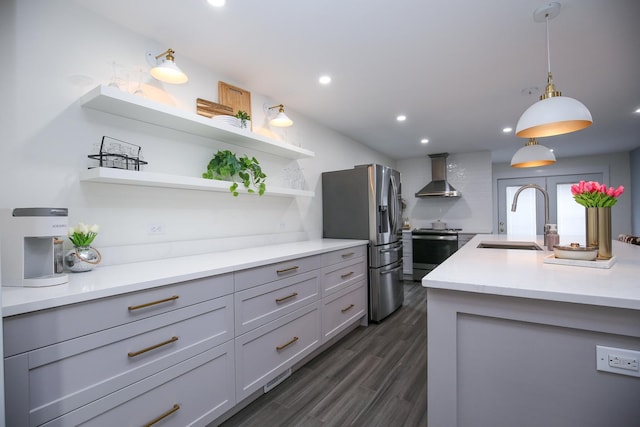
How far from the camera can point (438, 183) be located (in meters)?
5.70

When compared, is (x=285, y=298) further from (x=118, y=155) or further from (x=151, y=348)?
(x=118, y=155)

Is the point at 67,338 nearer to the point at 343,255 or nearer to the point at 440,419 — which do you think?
the point at 440,419

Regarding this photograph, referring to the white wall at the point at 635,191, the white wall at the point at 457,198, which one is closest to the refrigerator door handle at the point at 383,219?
the white wall at the point at 457,198

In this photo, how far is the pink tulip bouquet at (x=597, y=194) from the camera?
1.41 meters

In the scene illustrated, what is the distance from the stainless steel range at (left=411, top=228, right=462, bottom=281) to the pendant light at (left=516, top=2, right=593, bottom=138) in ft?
12.1

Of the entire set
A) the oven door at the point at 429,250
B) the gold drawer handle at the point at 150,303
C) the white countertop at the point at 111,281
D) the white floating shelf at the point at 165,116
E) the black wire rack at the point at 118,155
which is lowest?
the oven door at the point at 429,250

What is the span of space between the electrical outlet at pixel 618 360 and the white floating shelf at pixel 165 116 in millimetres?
2285

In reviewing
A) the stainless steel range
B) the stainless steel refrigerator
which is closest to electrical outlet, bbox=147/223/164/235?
the stainless steel refrigerator

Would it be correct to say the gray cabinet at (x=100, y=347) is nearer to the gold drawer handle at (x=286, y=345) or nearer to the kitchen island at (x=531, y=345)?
the gold drawer handle at (x=286, y=345)

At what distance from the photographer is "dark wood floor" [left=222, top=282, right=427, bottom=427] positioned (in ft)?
5.59

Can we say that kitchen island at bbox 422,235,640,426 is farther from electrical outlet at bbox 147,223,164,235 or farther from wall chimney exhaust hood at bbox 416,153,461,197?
wall chimney exhaust hood at bbox 416,153,461,197

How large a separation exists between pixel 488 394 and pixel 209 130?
223cm

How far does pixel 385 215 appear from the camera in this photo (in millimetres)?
3443

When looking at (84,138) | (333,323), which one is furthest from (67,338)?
(333,323)
